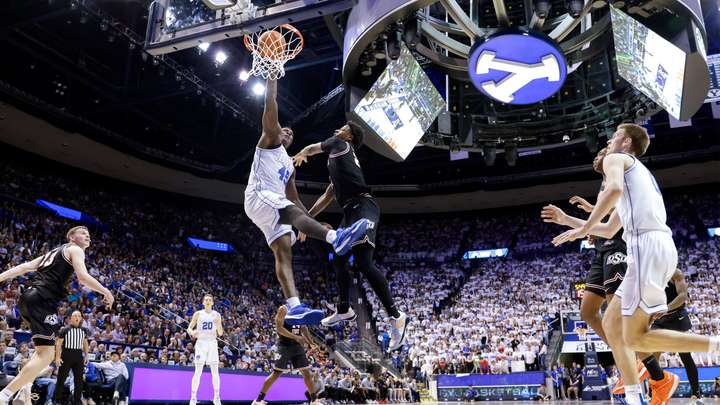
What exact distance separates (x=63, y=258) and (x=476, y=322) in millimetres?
19964

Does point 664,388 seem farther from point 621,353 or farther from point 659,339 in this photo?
point 659,339

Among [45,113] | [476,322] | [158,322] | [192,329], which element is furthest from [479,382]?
[45,113]

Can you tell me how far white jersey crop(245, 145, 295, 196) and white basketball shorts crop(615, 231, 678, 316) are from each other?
2.79 m

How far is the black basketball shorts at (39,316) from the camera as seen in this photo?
225 inches

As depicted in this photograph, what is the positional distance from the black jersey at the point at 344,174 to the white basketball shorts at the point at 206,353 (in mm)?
5196

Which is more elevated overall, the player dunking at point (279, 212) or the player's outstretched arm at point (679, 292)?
the player dunking at point (279, 212)

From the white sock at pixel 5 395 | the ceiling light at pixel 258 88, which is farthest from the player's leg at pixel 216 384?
the ceiling light at pixel 258 88

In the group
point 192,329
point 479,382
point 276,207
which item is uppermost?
point 276,207

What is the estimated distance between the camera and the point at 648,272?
3.70 meters

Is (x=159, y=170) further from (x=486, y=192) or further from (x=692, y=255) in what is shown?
(x=692, y=255)

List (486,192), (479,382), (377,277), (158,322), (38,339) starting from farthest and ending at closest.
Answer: (486,192) < (479,382) < (158,322) < (38,339) < (377,277)

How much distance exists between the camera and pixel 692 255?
24.5 metres

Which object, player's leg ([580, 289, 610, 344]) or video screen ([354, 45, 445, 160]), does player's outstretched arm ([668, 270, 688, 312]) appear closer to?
player's leg ([580, 289, 610, 344])

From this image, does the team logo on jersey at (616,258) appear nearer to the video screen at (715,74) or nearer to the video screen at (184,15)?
the video screen at (184,15)
